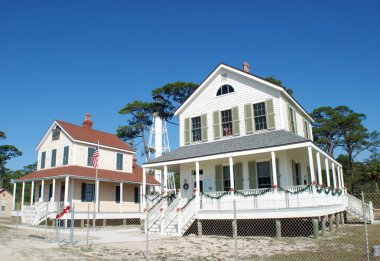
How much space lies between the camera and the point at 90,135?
32906 mm

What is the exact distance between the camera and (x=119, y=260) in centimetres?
1054

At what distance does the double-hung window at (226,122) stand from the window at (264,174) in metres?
3.46

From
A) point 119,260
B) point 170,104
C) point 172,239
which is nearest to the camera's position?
point 119,260

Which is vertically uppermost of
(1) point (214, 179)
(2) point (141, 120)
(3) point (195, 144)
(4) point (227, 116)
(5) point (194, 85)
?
(5) point (194, 85)

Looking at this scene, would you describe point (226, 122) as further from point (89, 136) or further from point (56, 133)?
point (56, 133)

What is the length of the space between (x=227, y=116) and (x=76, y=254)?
45.8 ft

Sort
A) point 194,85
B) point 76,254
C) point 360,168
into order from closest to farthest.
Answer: point 76,254 < point 194,85 < point 360,168

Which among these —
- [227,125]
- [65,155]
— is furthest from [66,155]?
[227,125]

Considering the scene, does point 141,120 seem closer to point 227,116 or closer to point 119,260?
point 227,116

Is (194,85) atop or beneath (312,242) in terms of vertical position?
atop

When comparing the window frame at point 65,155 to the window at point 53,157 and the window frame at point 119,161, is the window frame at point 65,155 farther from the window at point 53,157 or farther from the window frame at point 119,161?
the window frame at point 119,161

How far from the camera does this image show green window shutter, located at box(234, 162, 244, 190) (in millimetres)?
20395

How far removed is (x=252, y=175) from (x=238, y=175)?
2.99ft

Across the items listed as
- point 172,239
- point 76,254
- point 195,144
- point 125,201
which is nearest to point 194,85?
point 125,201
